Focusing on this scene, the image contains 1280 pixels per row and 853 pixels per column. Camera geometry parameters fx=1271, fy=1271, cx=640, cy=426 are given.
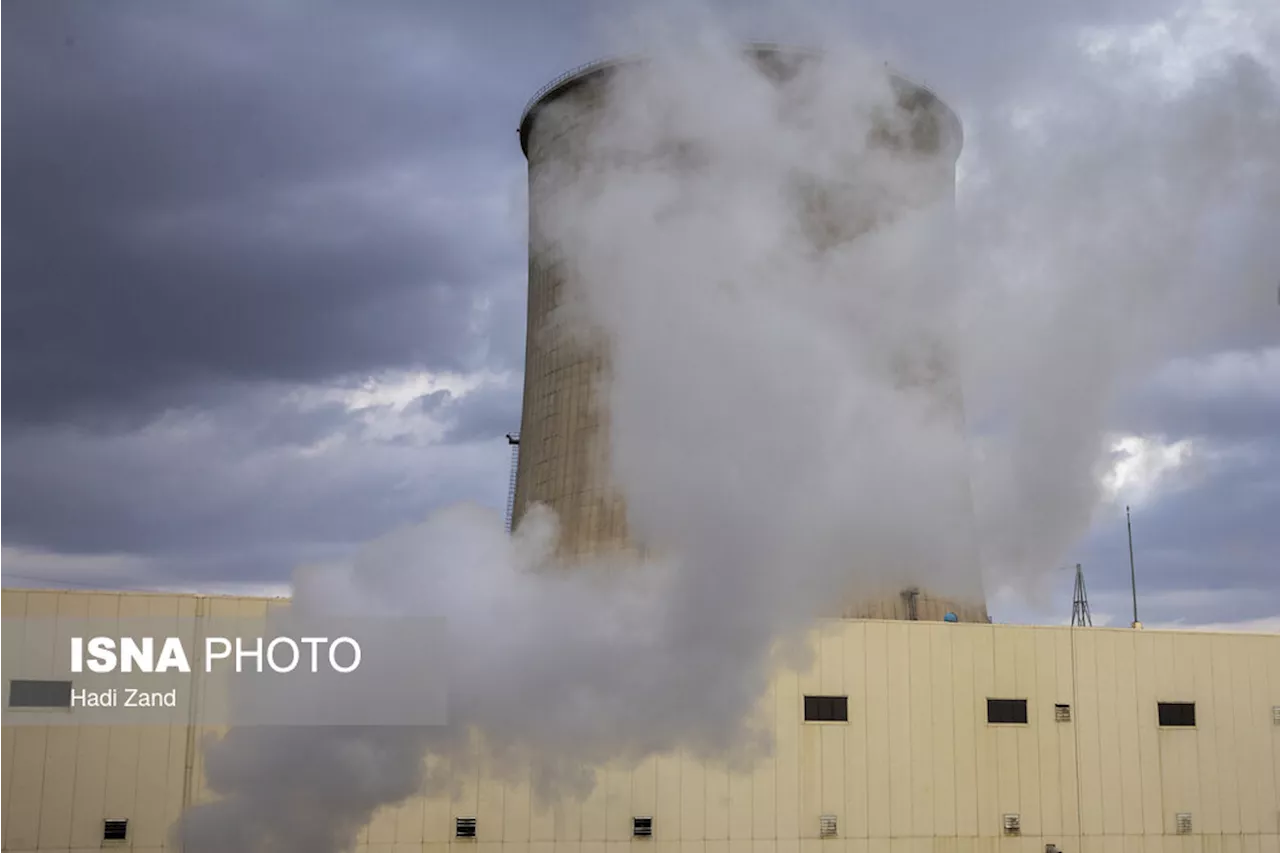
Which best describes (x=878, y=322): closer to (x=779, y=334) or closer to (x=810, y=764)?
(x=779, y=334)

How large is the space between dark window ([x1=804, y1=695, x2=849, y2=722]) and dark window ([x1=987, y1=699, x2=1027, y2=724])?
225 cm

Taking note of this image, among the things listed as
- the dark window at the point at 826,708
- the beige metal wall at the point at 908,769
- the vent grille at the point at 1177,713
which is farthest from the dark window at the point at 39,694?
the vent grille at the point at 1177,713

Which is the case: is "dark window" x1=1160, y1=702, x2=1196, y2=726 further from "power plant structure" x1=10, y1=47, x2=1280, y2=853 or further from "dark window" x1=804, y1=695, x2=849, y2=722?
"dark window" x1=804, y1=695, x2=849, y2=722

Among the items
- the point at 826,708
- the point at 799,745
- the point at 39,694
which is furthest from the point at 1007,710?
the point at 39,694

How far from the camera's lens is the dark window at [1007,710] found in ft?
58.4

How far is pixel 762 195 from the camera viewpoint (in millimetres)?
18969

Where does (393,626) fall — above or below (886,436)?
below

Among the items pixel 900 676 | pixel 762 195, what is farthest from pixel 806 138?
pixel 900 676

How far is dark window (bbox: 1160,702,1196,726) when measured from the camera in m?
18.7

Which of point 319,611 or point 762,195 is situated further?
point 762,195

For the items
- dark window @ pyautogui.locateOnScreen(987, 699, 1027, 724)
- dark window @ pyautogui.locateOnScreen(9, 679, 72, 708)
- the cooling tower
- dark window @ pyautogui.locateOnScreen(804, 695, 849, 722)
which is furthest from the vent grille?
dark window @ pyautogui.locateOnScreen(9, 679, 72, 708)

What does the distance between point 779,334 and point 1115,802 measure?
27.0ft

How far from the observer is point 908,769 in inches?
680

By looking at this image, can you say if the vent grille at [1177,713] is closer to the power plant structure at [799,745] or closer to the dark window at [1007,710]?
the power plant structure at [799,745]
